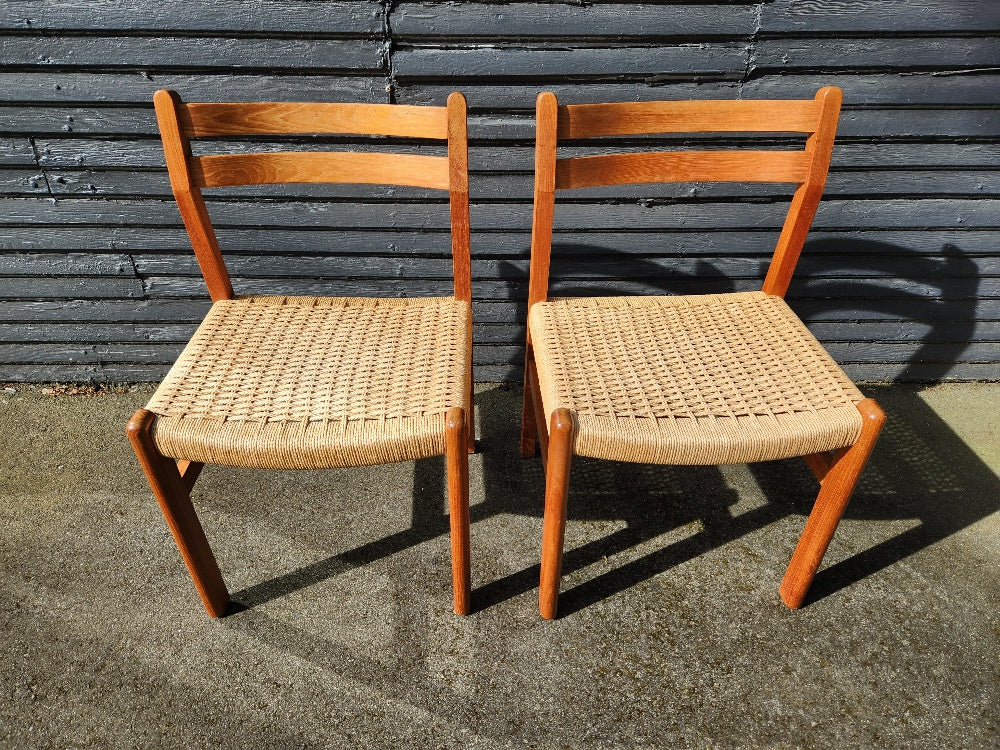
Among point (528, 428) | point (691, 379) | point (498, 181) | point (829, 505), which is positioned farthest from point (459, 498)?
point (498, 181)

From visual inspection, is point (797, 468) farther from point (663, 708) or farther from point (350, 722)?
point (350, 722)

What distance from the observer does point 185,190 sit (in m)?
1.59

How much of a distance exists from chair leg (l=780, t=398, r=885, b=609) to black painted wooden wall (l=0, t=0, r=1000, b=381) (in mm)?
1004

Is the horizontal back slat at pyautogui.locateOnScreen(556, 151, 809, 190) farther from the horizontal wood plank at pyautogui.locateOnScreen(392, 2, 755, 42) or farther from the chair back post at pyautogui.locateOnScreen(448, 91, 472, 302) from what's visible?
the horizontal wood plank at pyautogui.locateOnScreen(392, 2, 755, 42)

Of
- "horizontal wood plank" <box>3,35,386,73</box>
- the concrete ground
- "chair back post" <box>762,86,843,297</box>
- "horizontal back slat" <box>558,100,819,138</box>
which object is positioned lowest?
the concrete ground

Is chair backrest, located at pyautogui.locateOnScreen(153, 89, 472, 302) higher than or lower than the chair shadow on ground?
higher

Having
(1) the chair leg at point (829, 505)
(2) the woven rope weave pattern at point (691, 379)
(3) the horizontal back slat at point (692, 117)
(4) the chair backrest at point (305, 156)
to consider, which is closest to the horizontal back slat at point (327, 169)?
(4) the chair backrest at point (305, 156)

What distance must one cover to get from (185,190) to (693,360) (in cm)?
132

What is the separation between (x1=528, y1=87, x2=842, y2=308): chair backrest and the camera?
Result: 1550mm

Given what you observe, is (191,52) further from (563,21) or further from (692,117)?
(692,117)

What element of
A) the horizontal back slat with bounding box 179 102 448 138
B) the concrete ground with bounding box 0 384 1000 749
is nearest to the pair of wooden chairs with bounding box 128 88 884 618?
the horizontal back slat with bounding box 179 102 448 138

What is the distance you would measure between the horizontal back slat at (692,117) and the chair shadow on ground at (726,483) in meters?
0.69

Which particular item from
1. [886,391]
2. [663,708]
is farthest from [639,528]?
[886,391]

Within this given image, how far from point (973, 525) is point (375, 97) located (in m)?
2.24
